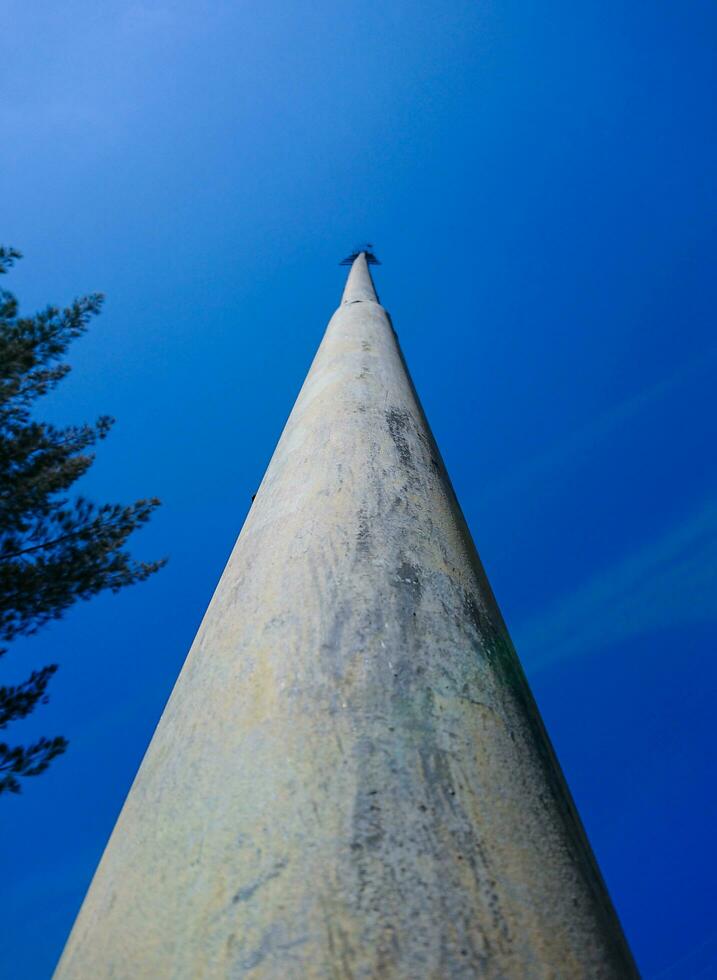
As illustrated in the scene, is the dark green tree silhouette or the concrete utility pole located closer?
the concrete utility pole

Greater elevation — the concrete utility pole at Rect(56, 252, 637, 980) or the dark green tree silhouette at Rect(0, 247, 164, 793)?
the dark green tree silhouette at Rect(0, 247, 164, 793)

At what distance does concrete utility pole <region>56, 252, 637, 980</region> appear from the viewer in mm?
1364

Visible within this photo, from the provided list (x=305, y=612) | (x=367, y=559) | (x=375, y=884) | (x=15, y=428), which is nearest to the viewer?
(x=375, y=884)

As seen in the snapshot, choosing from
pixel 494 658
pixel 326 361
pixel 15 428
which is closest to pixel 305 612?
pixel 494 658

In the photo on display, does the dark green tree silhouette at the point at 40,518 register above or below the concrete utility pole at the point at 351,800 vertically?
above

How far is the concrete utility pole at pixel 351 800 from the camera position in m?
1.36

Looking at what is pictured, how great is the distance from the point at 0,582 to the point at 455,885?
7464 millimetres

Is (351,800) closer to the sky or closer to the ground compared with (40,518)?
closer to the ground

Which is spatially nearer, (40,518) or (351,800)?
(351,800)

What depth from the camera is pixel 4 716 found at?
24.2 ft

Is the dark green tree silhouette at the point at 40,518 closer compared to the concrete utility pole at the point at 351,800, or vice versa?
the concrete utility pole at the point at 351,800

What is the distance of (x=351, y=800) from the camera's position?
1539mm

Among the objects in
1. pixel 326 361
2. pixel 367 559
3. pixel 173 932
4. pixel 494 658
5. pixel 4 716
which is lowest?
pixel 173 932

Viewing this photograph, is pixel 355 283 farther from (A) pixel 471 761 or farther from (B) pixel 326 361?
(A) pixel 471 761
